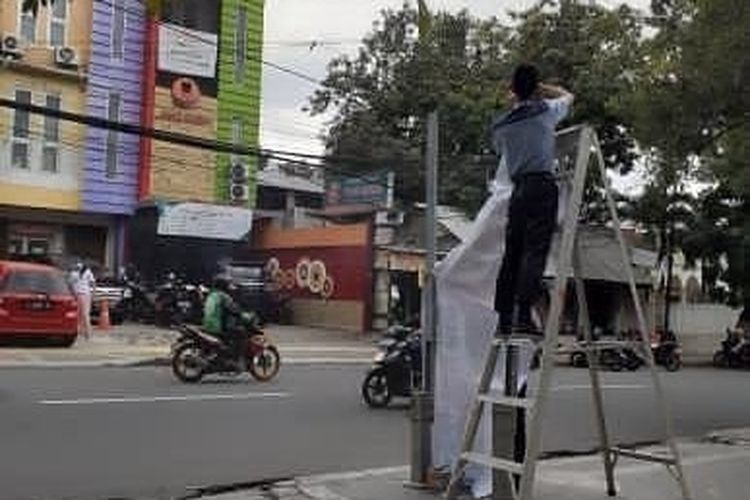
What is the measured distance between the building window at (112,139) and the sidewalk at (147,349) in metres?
4.61

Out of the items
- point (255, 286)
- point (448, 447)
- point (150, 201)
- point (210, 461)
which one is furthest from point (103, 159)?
point (448, 447)

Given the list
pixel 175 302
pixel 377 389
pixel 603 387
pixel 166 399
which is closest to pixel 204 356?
pixel 166 399

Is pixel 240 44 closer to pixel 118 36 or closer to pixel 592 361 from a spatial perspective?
pixel 118 36

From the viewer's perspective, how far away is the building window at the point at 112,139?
35406 millimetres

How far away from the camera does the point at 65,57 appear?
112ft

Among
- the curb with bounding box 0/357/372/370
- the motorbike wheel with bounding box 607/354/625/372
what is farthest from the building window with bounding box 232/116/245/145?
the motorbike wheel with bounding box 607/354/625/372

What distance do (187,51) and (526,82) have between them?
29.6 meters

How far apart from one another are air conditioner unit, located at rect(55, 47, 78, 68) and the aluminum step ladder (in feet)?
89.6

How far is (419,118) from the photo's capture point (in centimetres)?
4875

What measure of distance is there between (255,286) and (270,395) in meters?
19.2

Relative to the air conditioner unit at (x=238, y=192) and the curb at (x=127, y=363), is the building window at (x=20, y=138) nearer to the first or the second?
the air conditioner unit at (x=238, y=192)

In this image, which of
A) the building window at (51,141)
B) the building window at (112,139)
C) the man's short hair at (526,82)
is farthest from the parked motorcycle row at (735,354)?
the man's short hair at (526,82)

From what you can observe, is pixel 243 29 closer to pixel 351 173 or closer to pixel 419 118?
pixel 351 173

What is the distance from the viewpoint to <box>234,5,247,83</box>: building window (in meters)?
38.3
